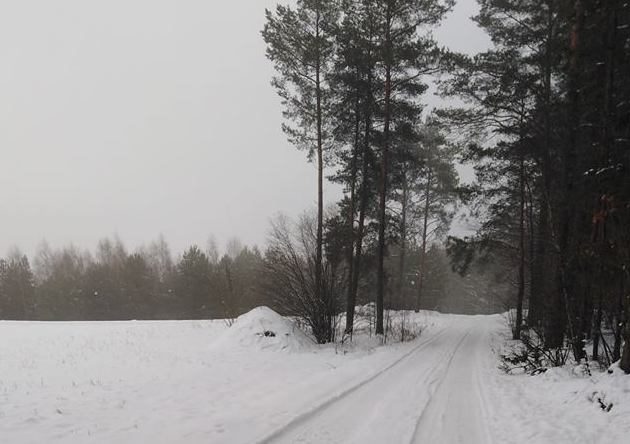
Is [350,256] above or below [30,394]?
above

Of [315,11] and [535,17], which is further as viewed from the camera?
[315,11]

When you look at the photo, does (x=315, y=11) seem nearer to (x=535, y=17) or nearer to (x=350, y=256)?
(x=535, y=17)

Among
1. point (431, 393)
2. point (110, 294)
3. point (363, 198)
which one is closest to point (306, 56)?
point (363, 198)

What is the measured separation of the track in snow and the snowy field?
0.02 metres

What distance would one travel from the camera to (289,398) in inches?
259

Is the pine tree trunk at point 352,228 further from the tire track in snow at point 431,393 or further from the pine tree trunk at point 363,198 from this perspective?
the tire track in snow at point 431,393

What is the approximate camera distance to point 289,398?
21.6 ft

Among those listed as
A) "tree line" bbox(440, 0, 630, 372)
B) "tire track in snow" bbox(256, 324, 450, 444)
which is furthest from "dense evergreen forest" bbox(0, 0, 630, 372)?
"tire track in snow" bbox(256, 324, 450, 444)

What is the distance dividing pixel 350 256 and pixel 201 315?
118 feet

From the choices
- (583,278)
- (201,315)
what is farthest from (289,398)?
(201,315)

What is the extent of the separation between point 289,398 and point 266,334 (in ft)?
19.3

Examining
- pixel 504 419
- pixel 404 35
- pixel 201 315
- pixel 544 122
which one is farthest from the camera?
pixel 201 315

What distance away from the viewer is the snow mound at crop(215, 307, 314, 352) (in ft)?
38.9

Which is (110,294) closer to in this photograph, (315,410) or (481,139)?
(481,139)
